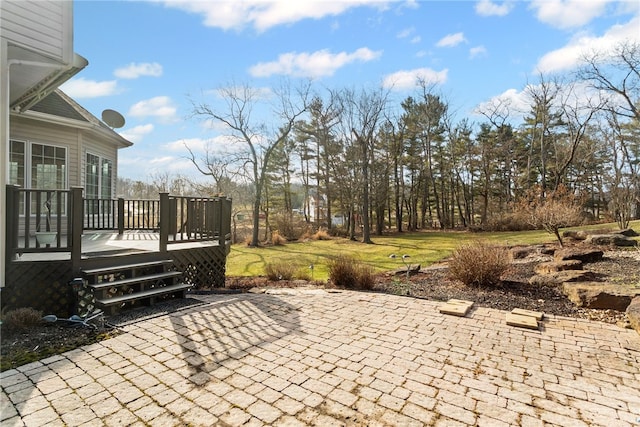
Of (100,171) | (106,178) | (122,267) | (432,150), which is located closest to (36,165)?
(100,171)

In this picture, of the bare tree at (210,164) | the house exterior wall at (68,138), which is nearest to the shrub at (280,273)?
the house exterior wall at (68,138)

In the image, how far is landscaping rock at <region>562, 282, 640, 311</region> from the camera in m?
5.08

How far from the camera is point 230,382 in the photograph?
9.63 ft

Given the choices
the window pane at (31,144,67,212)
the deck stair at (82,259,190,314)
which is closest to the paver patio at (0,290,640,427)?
the deck stair at (82,259,190,314)

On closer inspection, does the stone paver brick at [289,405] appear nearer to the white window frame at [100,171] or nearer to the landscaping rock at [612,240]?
the white window frame at [100,171]

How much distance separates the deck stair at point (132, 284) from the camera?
4.79 m

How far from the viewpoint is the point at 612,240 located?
10461mm

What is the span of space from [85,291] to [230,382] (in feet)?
10.2

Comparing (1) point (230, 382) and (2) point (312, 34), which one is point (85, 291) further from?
(2) point (312, 34)

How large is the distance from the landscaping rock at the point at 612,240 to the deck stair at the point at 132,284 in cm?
1227

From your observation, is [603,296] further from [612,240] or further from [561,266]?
[612,240]

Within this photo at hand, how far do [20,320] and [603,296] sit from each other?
26.6ft

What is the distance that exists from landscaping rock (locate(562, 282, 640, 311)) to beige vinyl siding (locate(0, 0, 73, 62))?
923 cm

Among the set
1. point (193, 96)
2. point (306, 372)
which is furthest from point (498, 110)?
point (306, 372)
